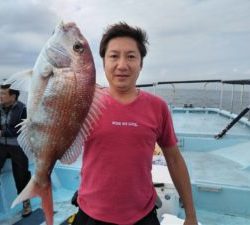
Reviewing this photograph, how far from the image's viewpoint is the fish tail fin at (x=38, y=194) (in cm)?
171

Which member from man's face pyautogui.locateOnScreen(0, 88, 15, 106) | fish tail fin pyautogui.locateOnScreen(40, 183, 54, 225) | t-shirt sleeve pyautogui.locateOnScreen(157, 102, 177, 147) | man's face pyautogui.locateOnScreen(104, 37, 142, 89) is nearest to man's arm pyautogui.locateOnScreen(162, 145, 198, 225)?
t-shirt sleeve pyautogui.locateOnScreen(157, 102, 177, 147)

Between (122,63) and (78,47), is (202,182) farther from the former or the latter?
(78,47)

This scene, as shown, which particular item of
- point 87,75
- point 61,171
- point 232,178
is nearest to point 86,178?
point 87,75

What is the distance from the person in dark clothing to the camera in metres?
4.59

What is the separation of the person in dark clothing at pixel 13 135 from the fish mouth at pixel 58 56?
122 inches

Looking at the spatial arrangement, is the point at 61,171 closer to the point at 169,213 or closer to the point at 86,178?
the point at 169,213

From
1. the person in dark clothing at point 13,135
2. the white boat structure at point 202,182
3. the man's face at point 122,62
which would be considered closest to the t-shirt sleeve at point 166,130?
the man's face at point 122,62

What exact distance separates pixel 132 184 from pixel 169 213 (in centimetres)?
196

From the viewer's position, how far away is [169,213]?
3.66 meters

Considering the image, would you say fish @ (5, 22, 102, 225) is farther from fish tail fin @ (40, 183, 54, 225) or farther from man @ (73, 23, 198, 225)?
man @ (73, 23, 198, 225)

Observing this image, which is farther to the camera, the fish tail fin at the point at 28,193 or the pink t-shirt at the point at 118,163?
the pink t-shirt at the point at 118,163

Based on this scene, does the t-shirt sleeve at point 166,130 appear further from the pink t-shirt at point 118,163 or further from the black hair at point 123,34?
the black hair at point 123,34

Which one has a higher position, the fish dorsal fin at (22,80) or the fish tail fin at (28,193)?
the fish dorsal fin at (22,80)

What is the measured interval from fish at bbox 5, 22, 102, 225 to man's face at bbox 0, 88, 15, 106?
3043mm
